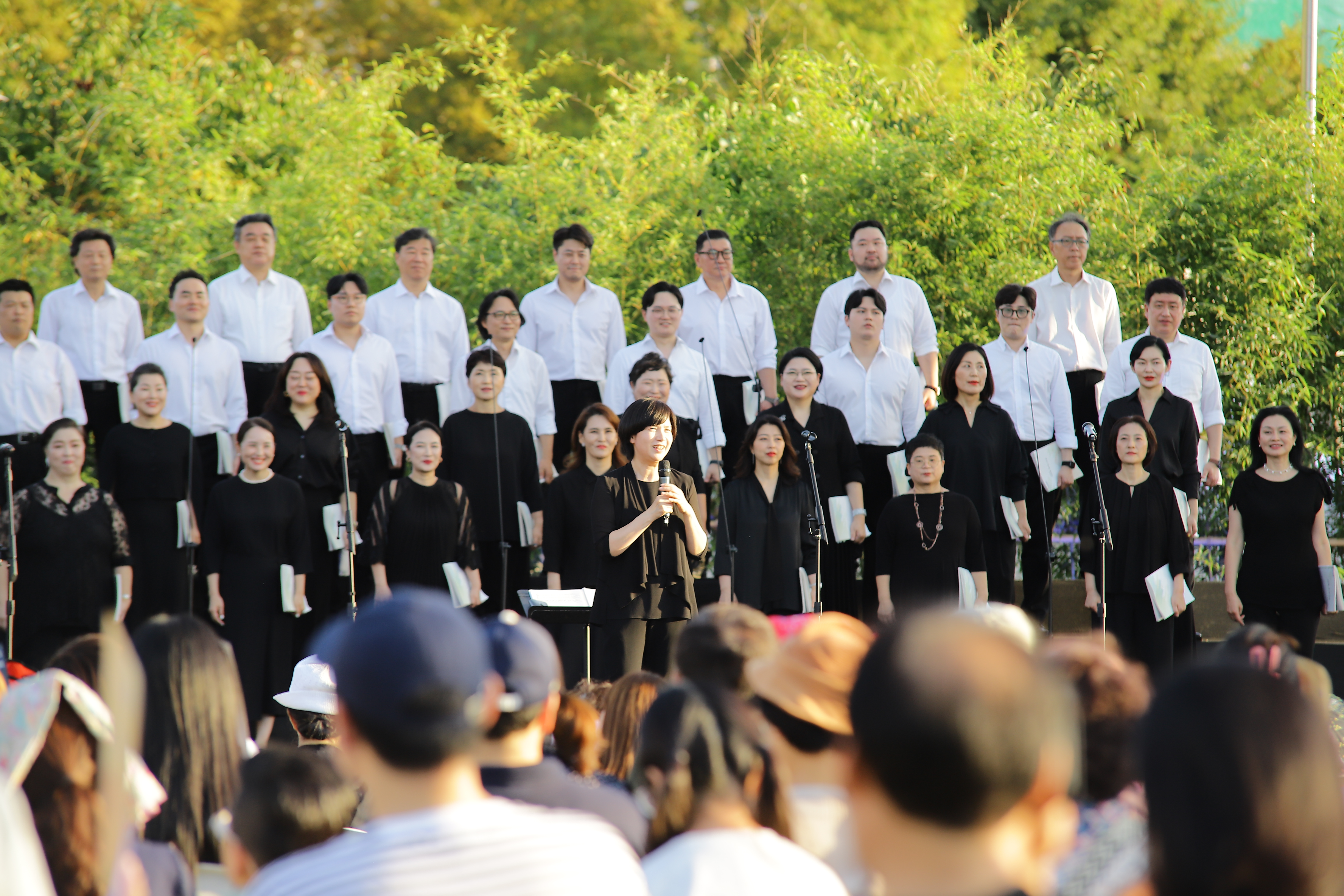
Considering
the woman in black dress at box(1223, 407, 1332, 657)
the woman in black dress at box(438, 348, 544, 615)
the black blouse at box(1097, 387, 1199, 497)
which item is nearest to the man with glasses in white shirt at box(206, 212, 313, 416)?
the woman in black dress at box(438, 348, 544, 615)

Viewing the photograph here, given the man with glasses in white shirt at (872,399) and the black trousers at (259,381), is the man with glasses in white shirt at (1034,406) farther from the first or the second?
the black trousers at (259,381)

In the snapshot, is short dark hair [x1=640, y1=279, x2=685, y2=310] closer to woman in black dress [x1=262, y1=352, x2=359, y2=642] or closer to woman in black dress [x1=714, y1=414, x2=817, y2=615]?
woman in black dress [x1=714, y1=414, x2=817, y2=615]

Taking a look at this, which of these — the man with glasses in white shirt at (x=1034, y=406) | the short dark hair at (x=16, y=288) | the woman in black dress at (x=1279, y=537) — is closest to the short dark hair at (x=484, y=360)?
the short dark hair at (x=16, y=288)

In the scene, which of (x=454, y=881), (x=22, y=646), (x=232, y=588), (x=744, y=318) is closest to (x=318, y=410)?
(x=232, y=588)

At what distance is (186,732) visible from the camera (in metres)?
2.88

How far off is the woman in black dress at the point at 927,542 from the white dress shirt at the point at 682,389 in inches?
54.3

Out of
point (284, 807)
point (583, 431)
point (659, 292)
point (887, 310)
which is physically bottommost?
point (284, 807)

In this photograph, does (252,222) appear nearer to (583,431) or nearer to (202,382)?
(202,382)

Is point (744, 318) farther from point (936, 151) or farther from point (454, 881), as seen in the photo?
point (454, 881)

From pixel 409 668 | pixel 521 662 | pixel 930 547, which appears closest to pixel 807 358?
pixel 930 547

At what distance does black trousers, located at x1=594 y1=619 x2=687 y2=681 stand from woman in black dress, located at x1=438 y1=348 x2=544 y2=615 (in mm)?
1874

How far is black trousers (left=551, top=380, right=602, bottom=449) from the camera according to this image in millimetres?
10125

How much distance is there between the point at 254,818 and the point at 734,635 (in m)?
1.27

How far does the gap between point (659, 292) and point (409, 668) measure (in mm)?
7920
